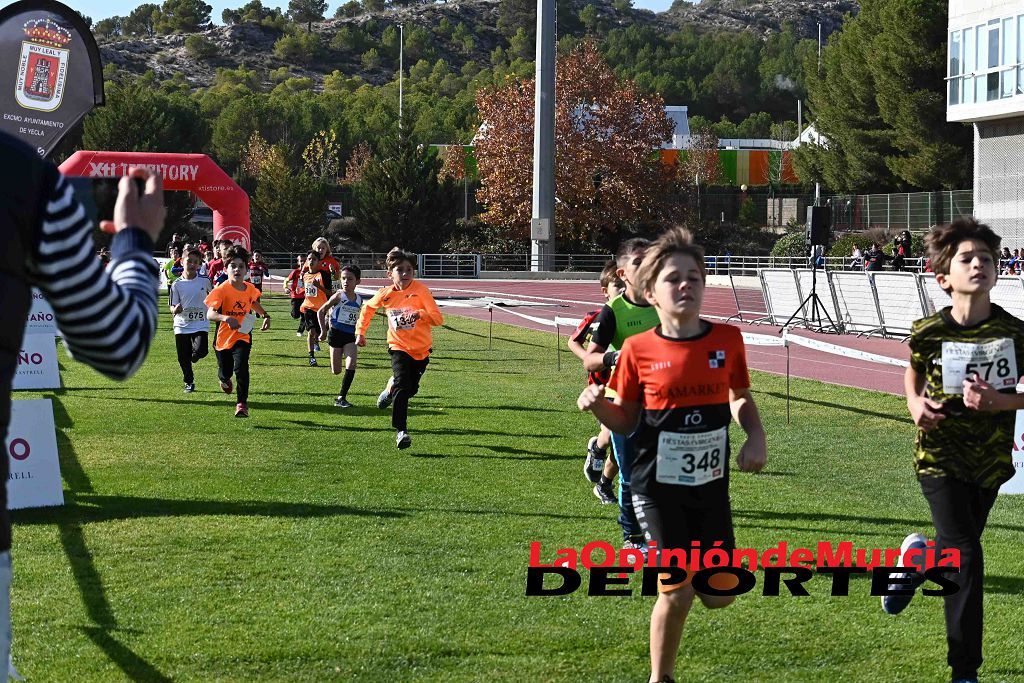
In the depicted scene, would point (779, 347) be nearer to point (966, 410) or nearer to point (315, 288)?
point (315, 288)

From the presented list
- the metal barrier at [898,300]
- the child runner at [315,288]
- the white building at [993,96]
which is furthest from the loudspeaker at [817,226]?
the white building at [993,96]

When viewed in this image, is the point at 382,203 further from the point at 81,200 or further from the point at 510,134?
the point at 81,200

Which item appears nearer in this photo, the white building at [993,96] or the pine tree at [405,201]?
the white building at [993,96]

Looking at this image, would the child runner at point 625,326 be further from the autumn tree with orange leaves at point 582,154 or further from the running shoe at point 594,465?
the autumn tree with orange leaves at point 582,154

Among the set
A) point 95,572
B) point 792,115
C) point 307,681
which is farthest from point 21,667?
point 792,115

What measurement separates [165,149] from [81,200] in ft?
270

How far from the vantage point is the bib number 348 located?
5125 millimetres

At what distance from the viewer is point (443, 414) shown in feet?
52.2

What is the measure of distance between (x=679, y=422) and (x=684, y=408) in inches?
2.4

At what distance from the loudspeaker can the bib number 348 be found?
86.5 ft

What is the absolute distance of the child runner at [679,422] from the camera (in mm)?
5125

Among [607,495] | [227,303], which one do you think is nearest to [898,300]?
[227,303]

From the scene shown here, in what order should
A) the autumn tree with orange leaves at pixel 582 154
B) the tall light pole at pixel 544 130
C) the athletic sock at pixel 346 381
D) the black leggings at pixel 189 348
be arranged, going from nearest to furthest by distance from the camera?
the athletic sock at pixel 346 381 → the black leggings at pixel 189 348 → the tall light pole at pixel 544 130 → the autumn tree with orange leaves at pixel 582 154

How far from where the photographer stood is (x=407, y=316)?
12.6 m
